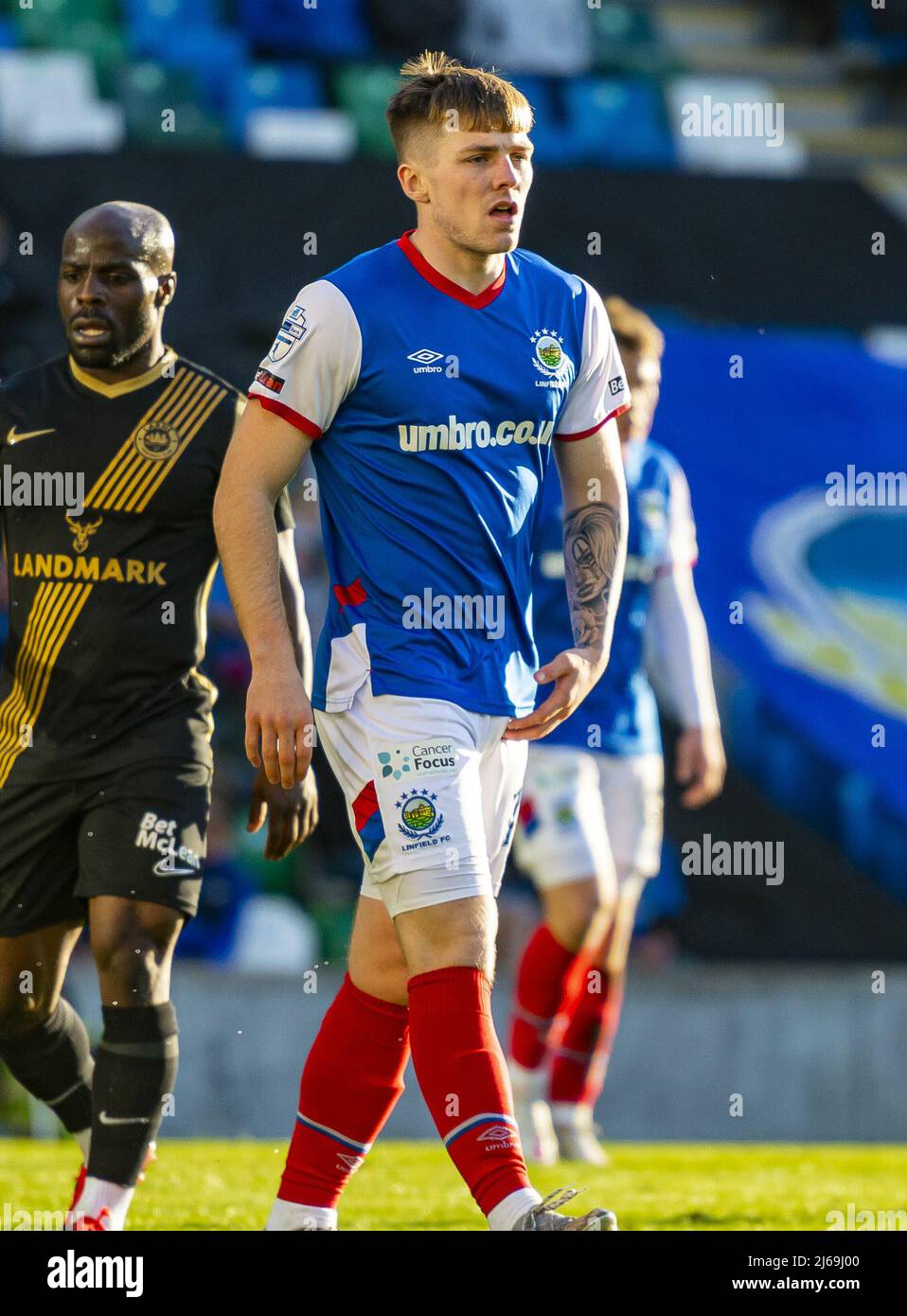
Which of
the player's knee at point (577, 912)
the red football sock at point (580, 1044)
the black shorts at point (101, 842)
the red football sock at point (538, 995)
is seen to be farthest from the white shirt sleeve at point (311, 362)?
the red football sock at point (580, 1044)

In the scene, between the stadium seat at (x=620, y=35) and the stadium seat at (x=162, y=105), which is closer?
the stadium seat at (x=162, y=105)

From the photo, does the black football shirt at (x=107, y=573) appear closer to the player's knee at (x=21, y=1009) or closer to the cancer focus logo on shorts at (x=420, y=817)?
the player's knee at (x=21, y=1009)

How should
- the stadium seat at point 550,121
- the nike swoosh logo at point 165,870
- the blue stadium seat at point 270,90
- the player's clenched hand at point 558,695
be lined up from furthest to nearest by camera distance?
the stadium seat at point 550,121 → the blue stadium seat at point 270,90 → the nike swoosh logo at point 165,870 → the player's clenched hand at point 558,695

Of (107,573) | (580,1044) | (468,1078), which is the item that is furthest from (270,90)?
(468,1078)

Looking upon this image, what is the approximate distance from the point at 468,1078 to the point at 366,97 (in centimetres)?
962

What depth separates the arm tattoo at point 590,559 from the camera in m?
4.44

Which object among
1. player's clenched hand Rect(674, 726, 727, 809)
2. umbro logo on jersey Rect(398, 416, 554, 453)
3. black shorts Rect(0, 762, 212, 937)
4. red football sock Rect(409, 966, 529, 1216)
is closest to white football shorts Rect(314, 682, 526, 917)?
red football sock Rect(409, 966, 529, 1216)

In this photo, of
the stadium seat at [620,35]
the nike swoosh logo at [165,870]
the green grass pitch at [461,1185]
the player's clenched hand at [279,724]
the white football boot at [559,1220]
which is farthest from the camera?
the stadium seat at [620,35]

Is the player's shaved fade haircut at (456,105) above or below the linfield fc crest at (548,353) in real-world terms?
above

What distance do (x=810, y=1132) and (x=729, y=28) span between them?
25.4 feet

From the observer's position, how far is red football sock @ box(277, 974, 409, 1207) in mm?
4297

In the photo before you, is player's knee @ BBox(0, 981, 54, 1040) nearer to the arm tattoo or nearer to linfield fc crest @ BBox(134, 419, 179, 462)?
linfield fc crest @ BBox(134, 419, 179, 462)

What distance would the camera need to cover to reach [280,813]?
4703 mm

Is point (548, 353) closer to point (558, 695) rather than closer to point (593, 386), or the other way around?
point (593, 386)
